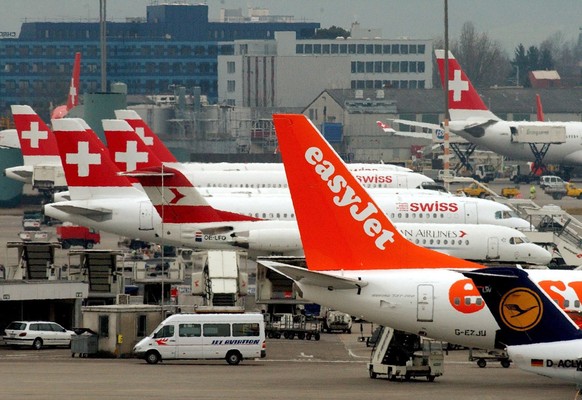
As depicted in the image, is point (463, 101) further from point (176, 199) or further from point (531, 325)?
point (531, 325)

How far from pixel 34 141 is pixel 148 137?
14.1 metres

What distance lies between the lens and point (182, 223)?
74188mm

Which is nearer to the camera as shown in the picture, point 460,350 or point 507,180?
point 460,350

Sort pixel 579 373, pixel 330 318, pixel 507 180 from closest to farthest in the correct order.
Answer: pixel 579 373
pixel 330 318
pixel 507 180

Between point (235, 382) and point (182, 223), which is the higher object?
point (182, 223)

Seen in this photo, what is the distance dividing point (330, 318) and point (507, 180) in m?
104

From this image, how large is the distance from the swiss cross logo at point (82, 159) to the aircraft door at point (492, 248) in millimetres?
21187

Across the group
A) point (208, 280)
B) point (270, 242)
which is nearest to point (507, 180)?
point (270, 242)

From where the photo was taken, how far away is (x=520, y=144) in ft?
509

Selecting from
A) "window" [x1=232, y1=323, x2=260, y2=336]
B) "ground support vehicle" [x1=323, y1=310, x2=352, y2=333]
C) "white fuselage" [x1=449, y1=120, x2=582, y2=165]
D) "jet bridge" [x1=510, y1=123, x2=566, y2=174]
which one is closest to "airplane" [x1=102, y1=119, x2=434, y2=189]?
"ground support vehicle" [x1=323, y1=310, x2=352, y2=333]

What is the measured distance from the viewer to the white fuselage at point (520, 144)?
15325cm

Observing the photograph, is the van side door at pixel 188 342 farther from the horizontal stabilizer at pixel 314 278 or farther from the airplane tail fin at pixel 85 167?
the airplane tail fin at pixel 85 167

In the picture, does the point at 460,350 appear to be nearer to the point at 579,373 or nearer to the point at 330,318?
the point at 330,318

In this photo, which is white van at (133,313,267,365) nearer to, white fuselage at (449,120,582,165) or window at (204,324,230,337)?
window at (204,324,230,337)
